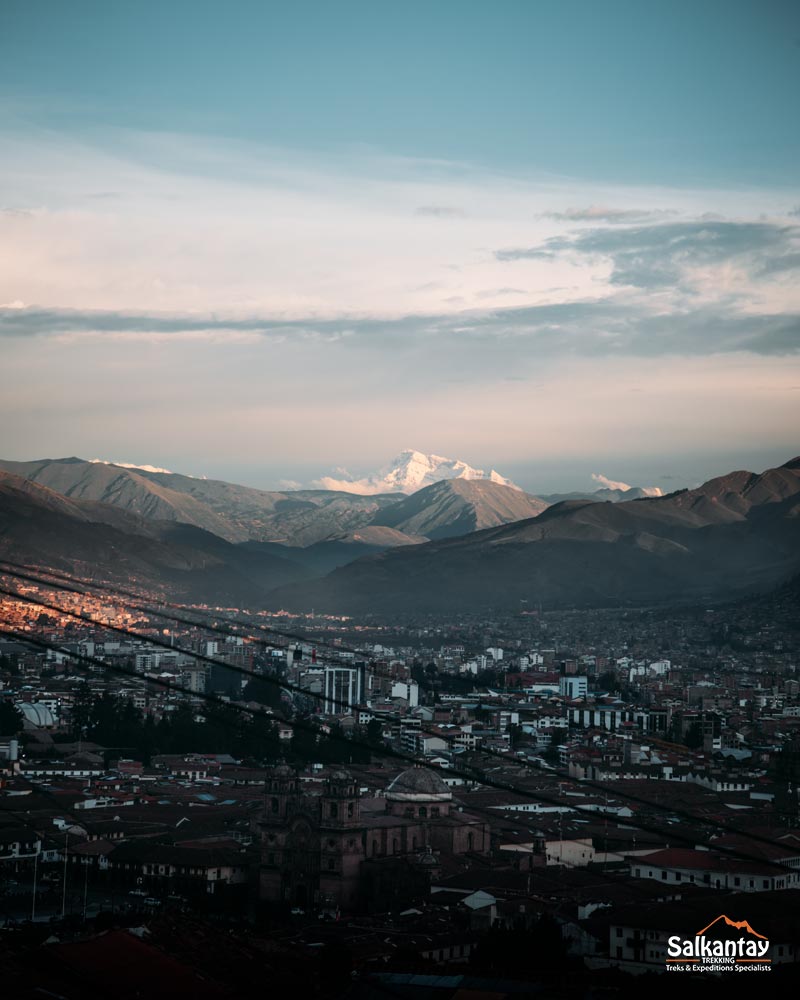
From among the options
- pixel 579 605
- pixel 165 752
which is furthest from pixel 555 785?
pixel 579 605

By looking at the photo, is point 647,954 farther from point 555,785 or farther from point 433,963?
point 555,785

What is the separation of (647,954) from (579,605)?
112m

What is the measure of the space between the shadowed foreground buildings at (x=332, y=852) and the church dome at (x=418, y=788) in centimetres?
125

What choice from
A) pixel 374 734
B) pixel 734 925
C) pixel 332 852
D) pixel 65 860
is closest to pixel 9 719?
pixel 374 734

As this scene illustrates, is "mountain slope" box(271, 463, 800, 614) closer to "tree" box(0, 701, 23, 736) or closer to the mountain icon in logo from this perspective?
"tree" box(0, 701, 23, 736)

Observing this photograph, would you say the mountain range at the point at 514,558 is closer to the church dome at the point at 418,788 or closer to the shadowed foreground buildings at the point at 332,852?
the church dome at the point at 418,788

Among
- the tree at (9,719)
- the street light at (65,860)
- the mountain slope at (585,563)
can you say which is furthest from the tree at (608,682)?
the mountain slope at (585,563)

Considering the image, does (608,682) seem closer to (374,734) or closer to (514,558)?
(374,734)

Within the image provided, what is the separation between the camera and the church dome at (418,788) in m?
31.2

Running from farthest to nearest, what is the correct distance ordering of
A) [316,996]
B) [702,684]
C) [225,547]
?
[225,547] < [702,684] < [316,996]

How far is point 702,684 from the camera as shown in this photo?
247 ft

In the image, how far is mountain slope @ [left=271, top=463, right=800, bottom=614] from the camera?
13975 cm

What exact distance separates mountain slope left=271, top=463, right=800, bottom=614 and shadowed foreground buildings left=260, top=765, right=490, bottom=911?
341ft

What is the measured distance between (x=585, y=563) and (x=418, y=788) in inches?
4612
